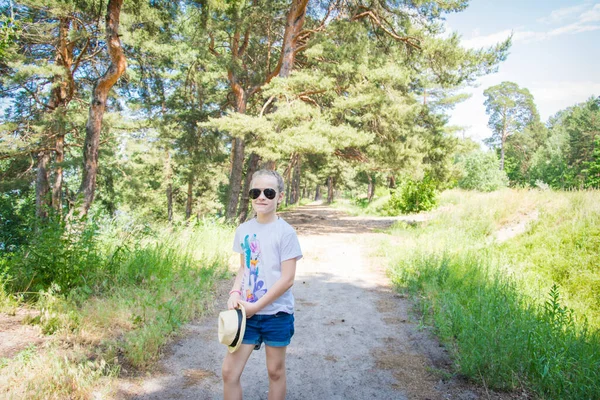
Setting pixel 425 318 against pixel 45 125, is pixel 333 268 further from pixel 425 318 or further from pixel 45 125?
pixel 45 125

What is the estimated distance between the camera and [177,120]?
49.0 ft

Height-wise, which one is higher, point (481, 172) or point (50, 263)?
point (481, 172)

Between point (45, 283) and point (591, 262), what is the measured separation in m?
8.37

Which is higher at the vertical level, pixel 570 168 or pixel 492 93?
pixel 492 93

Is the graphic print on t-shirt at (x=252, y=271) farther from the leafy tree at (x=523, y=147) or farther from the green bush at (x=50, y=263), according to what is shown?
the leafy tree at (x=523, y=147)

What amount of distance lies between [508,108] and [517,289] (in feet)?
206

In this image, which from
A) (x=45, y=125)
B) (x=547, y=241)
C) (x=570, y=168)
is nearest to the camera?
(x=547, y=241)

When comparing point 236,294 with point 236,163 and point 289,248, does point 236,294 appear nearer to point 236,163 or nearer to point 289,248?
point 289,248

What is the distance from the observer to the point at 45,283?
4293 millimetres

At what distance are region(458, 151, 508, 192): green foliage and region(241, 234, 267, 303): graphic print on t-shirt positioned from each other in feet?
137

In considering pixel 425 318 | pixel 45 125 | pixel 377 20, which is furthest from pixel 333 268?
pixel 45 125

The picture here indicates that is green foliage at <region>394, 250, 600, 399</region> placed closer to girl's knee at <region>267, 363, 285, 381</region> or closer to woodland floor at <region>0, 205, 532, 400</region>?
woodland floor at <region>0, 205, 532, 400</region>

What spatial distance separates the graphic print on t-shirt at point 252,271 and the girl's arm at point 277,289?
0.11 meters

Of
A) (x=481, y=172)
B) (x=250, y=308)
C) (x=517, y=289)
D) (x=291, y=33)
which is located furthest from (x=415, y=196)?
(x=481, y=172)
